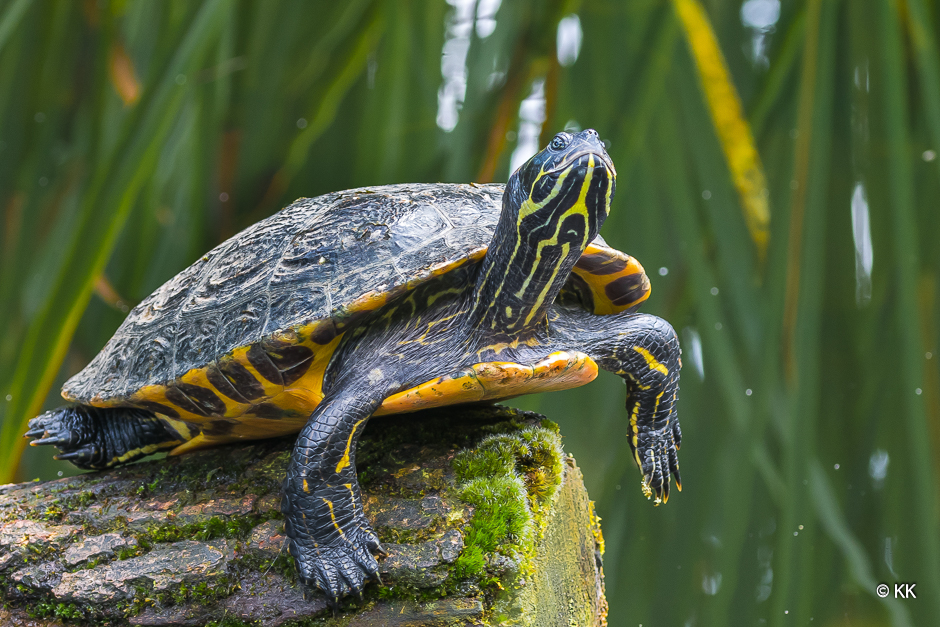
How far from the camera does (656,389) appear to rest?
1552mm

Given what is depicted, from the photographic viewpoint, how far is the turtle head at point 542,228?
3.78 ft

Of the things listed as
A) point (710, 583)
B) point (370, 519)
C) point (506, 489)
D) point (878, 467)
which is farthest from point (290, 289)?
point (878, 467)

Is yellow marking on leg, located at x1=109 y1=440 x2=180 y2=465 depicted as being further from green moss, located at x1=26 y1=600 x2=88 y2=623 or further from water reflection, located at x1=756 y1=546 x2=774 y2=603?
water reflection, located at x1=756 y1=546 x2=774 y2=603

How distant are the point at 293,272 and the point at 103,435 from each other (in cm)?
81

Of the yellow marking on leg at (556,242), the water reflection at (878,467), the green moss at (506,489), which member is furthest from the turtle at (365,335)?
the water reflection at (878,467)

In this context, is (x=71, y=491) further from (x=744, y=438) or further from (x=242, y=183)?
(x=744, y=438)

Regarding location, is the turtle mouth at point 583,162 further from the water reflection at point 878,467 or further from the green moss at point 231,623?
the water reflection at point 878,467

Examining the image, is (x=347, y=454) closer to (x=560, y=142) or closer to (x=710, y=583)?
(x=560, y=142)

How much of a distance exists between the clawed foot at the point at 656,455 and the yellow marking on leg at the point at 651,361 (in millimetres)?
188

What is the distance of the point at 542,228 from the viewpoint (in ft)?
3.92

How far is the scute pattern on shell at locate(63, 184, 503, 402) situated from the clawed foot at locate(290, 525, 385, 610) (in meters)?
A: 0.44

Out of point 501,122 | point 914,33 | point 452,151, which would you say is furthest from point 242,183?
point 914,33

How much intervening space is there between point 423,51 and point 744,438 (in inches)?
77.9

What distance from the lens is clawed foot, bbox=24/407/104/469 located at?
163 cm
